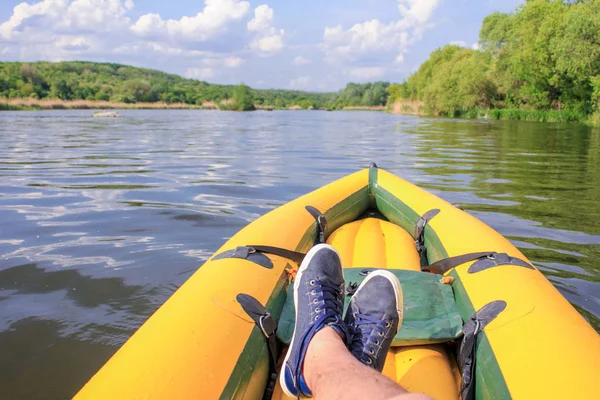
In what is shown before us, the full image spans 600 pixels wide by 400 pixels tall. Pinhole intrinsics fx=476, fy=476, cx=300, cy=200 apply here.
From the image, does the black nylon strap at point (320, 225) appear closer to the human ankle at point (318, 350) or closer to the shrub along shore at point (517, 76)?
the human ankle at point (318, 350)

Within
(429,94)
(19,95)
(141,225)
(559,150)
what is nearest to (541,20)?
(429,94)

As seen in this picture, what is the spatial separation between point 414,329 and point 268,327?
582 millimetres

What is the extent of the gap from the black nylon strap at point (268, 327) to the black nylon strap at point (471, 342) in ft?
2.19

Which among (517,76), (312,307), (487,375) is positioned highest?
(517,76)

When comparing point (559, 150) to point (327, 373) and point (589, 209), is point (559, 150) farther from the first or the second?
point (327, 373)

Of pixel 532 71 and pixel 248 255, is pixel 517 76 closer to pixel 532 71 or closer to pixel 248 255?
pixel 532 71

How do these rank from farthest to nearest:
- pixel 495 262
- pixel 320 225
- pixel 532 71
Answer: pixel 532 71 < pixel 320 225 < pixel 495 262

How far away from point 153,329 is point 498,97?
38.5m

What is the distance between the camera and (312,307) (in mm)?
1762

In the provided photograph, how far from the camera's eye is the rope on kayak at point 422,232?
3094 mm

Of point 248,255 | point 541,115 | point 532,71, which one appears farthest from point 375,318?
point 532,71

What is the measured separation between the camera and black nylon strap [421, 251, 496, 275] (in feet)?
7.45

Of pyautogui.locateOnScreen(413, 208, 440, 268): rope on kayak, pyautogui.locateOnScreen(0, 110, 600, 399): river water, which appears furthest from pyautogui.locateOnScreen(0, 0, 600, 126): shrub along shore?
pyautogui.locateOnScreen(413, 208, 440, 268): rope on kayak

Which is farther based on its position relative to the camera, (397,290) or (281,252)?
(281,252)
